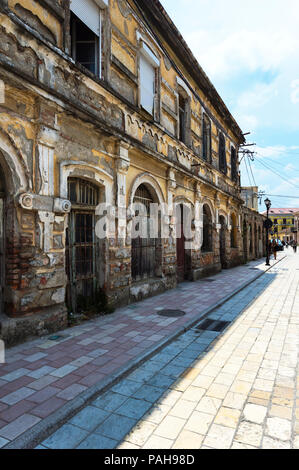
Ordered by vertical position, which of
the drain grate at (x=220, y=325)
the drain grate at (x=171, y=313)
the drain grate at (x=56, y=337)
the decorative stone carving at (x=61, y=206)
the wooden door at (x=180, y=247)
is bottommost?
the drain grate at (x=220, y=325)

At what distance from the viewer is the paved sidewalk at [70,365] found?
2.61m

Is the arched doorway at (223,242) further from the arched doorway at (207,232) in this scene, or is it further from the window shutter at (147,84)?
the window shutter at (147,84)

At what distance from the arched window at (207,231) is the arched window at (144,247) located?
17.4 ft

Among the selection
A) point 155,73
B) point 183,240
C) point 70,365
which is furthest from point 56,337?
point 155,73

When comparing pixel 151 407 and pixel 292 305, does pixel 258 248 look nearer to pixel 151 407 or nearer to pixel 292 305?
pixel 292 305

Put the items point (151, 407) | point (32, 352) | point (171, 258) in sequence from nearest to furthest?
point (151, 407) → point (32, 352) → point (171, 258)

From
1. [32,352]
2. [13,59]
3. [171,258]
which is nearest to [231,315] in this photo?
[171,258]

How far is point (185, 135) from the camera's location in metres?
11.1

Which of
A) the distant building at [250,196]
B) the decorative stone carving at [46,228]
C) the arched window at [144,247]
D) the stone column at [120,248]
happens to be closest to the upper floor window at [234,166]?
the arched window at [144,247]

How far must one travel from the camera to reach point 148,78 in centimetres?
832

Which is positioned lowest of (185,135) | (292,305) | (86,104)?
(292,305)

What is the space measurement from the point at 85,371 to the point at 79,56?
20.9 feet

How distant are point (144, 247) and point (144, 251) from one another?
0.12 meters

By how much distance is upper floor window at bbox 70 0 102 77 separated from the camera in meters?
5.94
